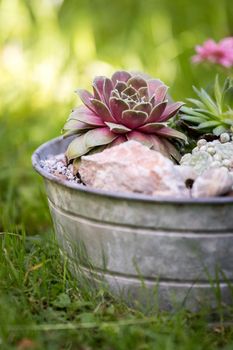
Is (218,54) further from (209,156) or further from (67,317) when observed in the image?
(67,317)

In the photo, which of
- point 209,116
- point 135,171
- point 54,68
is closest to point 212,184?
point 135,171

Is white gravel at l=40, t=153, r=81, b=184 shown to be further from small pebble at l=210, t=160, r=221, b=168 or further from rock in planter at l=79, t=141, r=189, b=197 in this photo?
small pebble at l=210, t=160, r=221, b=168

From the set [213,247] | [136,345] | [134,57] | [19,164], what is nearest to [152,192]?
[213,247]

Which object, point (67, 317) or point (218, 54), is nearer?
point (67, 317)

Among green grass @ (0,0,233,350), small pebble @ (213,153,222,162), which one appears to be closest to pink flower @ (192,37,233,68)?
green grass @ (0,0,233,350)

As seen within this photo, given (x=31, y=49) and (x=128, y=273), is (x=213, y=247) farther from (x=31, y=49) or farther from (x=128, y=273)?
(x=31, y=49)
